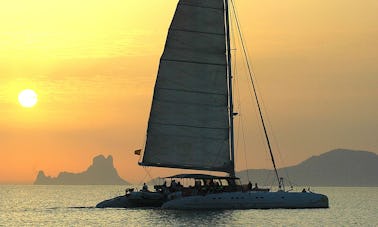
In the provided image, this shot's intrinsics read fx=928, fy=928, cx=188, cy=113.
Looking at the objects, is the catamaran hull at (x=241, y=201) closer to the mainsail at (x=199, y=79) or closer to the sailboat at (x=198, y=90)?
the sailboat at (x=198, y=90)

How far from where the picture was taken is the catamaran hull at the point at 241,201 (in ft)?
268

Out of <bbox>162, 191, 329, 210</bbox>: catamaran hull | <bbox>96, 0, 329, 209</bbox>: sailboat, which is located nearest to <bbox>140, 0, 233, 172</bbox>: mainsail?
<bbox>96, 0, 329, 209</bbox>: sailboat

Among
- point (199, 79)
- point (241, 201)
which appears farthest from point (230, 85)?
point (241, 201)

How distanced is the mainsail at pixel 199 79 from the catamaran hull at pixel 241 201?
4124mm

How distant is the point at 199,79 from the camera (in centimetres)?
8500

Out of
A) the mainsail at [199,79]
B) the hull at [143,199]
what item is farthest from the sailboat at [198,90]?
the hull at [143,199]

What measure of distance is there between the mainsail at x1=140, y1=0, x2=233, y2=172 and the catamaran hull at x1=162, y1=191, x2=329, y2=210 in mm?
4124

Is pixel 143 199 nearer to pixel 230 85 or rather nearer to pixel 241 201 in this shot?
pixel 241 201

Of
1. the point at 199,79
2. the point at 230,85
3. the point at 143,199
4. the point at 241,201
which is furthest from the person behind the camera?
the point at 143,199

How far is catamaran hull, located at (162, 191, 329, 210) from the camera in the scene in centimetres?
8156

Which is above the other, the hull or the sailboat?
the sailboat

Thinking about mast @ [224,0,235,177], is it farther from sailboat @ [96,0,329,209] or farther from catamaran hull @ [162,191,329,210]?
catamaran hull @ [162,191,329,210]

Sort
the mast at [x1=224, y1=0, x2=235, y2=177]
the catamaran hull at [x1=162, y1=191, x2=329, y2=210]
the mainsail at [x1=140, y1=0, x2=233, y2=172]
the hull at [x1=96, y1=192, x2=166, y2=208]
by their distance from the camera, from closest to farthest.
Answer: the catamaran hull at [x1=162, y1=191, x2=329, y2=210] < the mast at [x1=224, y1=0, x2=235, y2=177] < the mainsail at [x1=140, y1=0, x2=233, y2=172] < the hull at [x1=96, y1=192, x2=166, y2=208]

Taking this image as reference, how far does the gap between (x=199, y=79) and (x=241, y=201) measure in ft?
39.3
